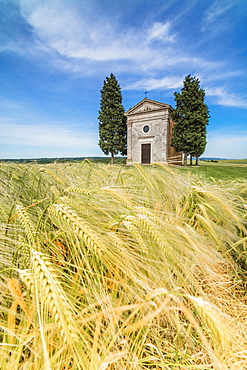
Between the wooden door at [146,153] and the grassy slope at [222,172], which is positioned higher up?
the wooden door at [146,153]

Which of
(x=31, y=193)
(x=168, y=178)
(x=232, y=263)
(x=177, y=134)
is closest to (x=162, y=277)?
(x=232, y=263)

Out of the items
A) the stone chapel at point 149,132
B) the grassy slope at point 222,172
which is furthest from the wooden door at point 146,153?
the grassy slope at point 222,172

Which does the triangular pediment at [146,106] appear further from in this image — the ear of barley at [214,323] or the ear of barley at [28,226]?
the ear of barley at [214,323]

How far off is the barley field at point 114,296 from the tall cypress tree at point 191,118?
55.3 feet

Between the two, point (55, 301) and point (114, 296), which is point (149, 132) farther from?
point (55, 301)

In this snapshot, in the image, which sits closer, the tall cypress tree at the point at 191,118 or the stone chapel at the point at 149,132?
the tall cypress tree at the point at 191,118

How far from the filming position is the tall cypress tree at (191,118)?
16.5 metres

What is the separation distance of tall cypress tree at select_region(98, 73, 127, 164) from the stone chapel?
1344 millimetres

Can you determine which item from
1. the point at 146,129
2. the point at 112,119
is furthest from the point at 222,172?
the point at 112,119

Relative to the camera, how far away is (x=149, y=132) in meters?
18.5

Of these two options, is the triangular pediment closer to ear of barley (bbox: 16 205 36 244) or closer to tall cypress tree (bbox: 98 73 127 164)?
tall cypress tree (bbox: 98 73 127 164)

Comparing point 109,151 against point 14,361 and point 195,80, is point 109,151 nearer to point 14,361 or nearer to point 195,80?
point 195,80

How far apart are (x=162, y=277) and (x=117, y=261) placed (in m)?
0.27

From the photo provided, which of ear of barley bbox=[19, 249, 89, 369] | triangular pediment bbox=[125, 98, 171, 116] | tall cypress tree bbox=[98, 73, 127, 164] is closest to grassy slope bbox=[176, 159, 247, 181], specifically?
ear of barley bbox=[19, 249, 89, 369]
